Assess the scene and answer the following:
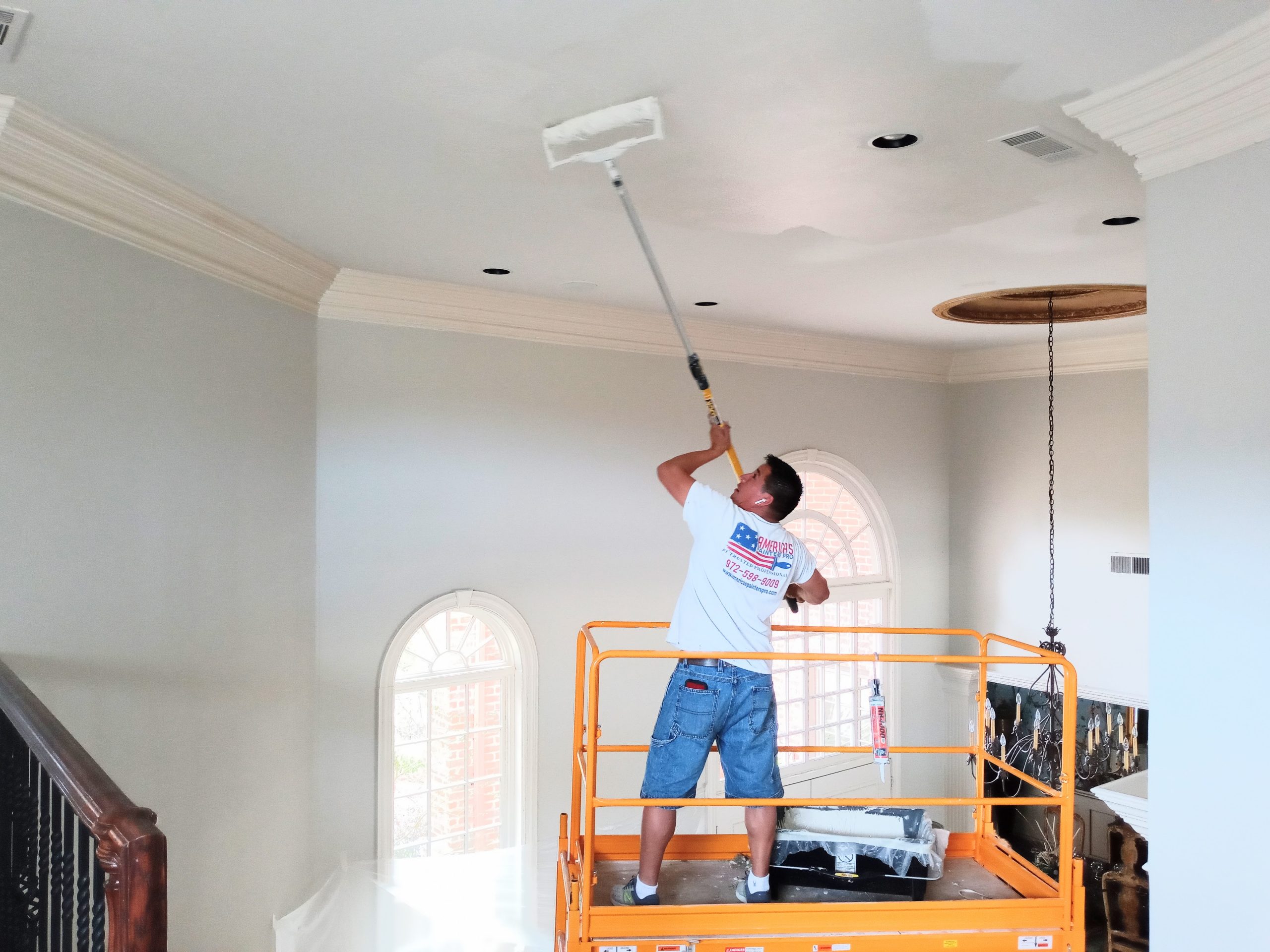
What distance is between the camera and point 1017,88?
7.94 ft

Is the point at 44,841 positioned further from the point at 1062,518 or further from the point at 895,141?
the point at 1062,518

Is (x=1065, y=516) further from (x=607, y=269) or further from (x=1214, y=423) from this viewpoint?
(x=1214, y=423)

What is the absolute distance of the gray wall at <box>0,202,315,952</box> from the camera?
9.42 feet

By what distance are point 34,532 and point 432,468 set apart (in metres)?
2.39

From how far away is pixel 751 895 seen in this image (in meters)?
2.66

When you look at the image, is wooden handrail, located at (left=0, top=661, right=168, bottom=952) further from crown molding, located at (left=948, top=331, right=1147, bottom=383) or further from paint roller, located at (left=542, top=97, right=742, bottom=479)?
crown molding, located at (left=948, top=331, right=1147, bottom=383)

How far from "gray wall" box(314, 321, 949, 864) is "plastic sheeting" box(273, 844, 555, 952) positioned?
0.63 feet

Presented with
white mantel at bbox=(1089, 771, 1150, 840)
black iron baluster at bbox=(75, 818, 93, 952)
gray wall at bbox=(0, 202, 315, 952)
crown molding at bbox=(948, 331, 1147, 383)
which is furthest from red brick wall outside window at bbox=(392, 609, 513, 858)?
crown molding at bbox=(948, 331, 1147, 383)

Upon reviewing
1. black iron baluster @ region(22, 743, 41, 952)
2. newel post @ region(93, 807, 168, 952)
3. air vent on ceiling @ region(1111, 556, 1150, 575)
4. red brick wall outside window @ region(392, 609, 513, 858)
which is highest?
air vent on ceiling @ region(1111, 556, 1150, 575)

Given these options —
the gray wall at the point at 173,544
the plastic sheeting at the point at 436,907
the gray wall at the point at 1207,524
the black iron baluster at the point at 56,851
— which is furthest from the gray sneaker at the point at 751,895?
the plastic sheeting at the point at 436,907

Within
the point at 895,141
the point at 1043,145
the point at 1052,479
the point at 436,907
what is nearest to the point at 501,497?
the point at 436,907

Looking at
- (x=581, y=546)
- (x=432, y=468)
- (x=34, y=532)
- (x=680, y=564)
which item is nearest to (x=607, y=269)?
(x=432, y=468)

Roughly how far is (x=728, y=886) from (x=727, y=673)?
2.25ft

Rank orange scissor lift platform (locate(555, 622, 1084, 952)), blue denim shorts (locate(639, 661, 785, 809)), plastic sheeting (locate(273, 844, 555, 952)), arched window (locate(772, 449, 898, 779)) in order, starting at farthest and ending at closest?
arched window (locate(772, 449, 898, 779))
plastic sheeting (locate(273, 844, 555, 952))
blue denim shorts (locate(639, 661, 785, 809))
orange scissor lift platform (locate(555, 622, 1084, 952))
